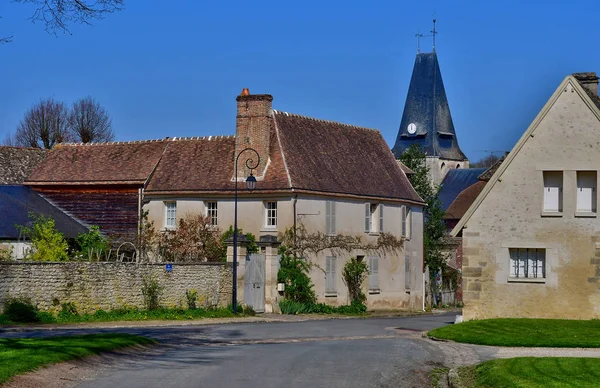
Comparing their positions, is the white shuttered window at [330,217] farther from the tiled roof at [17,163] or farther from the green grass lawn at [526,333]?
the tiled roof at [17,163]

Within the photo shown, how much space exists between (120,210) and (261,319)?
11445mm

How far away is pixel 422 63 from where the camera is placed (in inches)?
3787

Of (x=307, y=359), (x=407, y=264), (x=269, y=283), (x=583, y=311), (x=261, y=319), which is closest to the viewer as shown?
(x=307, y=359)

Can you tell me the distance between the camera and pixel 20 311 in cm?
2717

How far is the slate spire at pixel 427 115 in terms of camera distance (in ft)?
314

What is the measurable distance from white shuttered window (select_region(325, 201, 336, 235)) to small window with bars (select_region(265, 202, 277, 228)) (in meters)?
2.29

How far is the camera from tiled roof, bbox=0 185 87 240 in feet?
117

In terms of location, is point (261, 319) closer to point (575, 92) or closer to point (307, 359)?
point (575, 92)

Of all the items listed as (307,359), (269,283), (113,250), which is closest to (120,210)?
(113,250)

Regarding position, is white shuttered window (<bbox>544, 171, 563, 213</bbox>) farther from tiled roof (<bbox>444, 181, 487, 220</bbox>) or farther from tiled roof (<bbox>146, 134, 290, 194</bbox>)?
tiled roof (<bbox>444, 181, 487, 220</bbox>)

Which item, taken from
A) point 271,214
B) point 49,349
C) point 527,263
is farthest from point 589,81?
point 49,349

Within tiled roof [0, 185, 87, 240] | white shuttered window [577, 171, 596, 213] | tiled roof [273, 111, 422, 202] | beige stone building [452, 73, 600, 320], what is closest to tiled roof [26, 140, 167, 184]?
tiled roof [0, 185, 87, 240]

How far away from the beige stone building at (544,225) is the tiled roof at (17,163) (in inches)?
924

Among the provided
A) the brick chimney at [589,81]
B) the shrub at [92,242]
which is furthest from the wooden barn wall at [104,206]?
the brick chimney at [589,81]
